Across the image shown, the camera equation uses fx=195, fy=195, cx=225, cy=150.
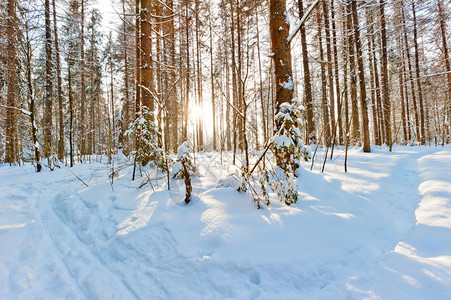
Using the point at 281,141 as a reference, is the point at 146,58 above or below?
above

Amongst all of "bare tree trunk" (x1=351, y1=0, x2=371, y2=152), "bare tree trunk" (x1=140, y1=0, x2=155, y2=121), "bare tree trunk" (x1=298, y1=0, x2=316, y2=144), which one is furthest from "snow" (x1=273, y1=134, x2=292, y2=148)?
"bare tree trunk" (x1=298, y1=0, x2=316, y2=144)

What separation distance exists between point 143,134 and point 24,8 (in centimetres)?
648

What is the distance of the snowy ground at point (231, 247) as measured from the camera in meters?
1.47

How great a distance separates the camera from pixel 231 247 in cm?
179

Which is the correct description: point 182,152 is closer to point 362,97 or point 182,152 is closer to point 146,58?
point 146,58

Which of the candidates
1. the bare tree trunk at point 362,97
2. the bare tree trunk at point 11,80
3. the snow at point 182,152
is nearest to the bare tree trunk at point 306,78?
the bare tree trunk at point 362,97

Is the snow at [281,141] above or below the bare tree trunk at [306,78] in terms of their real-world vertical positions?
below

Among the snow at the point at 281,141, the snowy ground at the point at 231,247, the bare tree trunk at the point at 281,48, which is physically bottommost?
the snowy ground at the point at 231,247

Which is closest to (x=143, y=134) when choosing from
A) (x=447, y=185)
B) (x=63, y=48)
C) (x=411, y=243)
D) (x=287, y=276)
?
(x=287, y=276)

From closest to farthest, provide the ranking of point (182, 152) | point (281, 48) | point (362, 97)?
point (182, 152), point (281, 48), point (362, 97)

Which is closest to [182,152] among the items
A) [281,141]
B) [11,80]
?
[281,141]

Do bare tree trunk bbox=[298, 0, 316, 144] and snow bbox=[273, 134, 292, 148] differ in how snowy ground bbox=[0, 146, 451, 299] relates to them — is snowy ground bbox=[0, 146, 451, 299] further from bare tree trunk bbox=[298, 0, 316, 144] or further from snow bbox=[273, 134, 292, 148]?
bare tree trunk bbox=[298, 0, 316, 144]

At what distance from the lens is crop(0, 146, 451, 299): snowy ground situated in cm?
147

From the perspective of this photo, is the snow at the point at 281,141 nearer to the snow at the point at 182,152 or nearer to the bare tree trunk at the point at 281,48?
the snow at the point at 182,152
